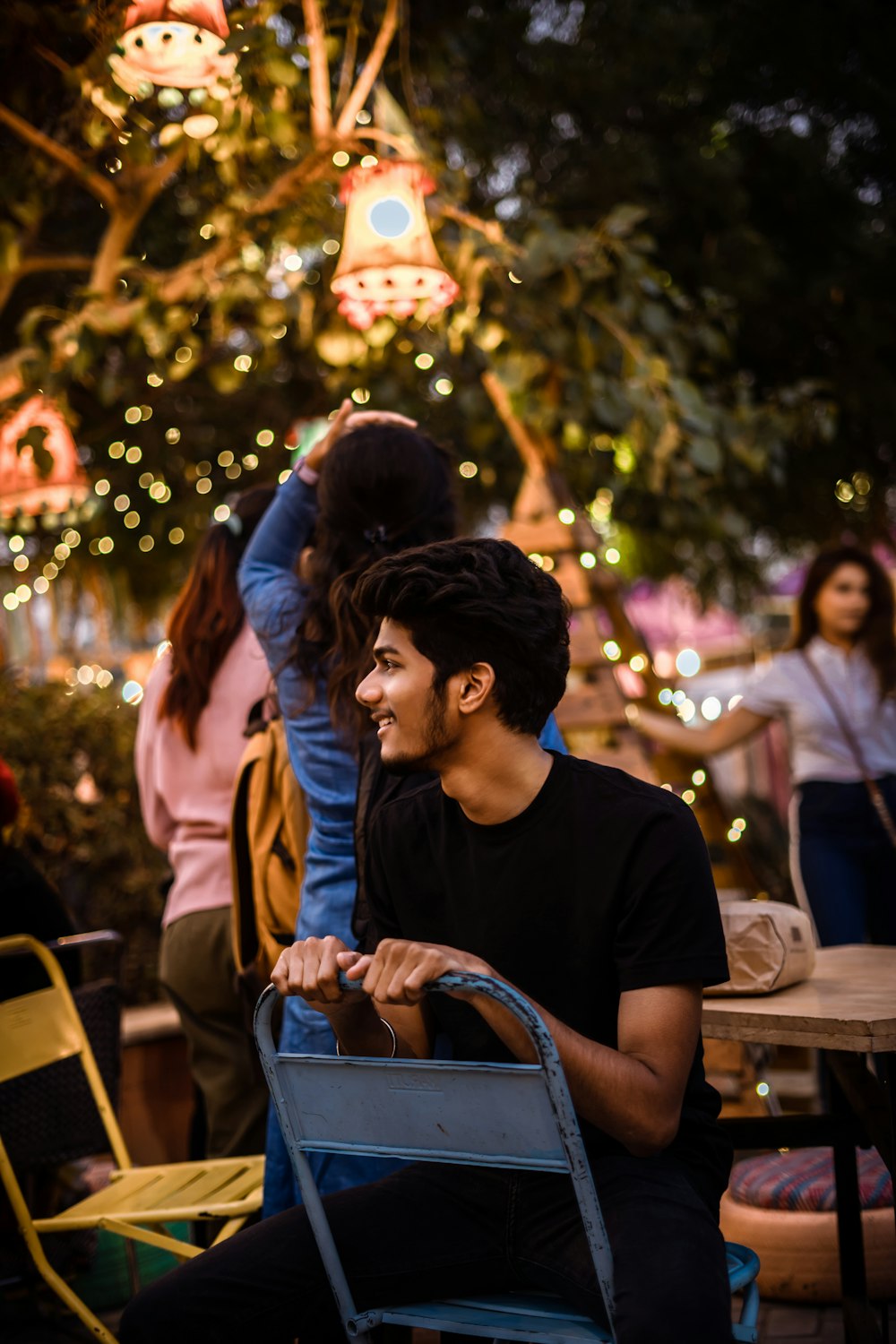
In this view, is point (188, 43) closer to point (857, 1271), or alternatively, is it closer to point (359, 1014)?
point (359, 1014)

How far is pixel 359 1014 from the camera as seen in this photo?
2.00m

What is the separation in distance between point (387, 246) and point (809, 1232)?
280 cm

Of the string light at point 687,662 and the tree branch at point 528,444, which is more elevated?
the tree branch at point 528,444

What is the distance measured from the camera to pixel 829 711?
15.1 feet

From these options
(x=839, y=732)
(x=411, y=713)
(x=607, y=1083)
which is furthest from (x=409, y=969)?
(x=839, y=732)

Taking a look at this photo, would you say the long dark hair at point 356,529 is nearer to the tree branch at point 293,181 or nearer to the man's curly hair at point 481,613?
the man's curly hair at point 481,613

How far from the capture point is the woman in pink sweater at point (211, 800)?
10.7ft

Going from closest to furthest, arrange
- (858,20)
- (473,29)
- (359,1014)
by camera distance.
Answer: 1. (359,1014)
2. (473,29)
3. (858,20)

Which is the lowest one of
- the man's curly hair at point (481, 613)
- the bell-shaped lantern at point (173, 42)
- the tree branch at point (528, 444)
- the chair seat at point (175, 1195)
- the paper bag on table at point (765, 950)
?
the chair seat at point (175, 1195)

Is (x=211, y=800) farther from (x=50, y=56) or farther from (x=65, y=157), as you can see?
(x=50, y=56)

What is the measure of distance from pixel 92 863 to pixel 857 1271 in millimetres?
3409

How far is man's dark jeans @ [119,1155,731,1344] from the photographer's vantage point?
5.67 ft

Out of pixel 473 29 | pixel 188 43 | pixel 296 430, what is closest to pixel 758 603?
pixel 473 29

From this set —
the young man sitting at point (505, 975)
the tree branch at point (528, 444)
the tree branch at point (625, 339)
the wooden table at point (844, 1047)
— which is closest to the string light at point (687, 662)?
the tree branch at point (528, 444)
